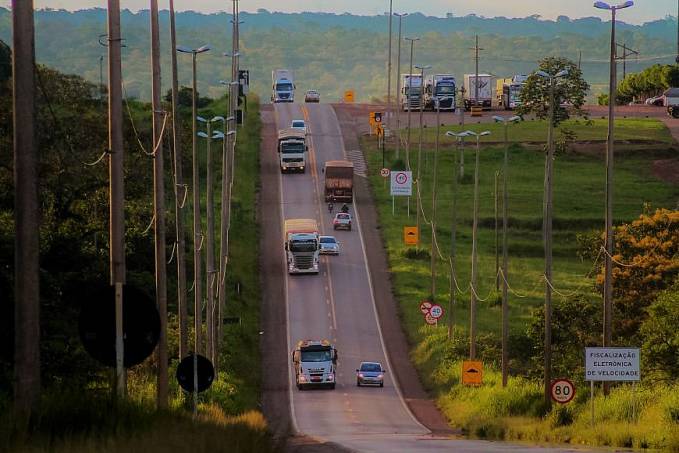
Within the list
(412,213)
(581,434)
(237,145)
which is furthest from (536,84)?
(581,434)

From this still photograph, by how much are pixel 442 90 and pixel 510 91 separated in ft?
30.3

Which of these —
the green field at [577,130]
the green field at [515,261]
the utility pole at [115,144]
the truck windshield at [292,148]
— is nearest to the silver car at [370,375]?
the green field at [515,261]

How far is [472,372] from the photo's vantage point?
64.8 meters

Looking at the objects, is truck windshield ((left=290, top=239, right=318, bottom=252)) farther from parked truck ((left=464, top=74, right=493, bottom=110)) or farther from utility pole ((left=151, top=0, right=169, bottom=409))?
parked truck ((left=464, top=74, right=493, bottom=110))

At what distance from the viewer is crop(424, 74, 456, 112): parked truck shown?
525 feet

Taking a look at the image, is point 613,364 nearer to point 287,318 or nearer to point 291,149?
point 287,318

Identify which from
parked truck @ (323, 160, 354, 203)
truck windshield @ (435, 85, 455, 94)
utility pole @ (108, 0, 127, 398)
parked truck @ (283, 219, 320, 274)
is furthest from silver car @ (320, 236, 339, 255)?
utility pole @ (108, 0, 127, 398)

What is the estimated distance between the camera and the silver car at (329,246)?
105m

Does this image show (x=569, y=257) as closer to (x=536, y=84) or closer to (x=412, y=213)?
(x=412, y=213)

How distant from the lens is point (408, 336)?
85.1m

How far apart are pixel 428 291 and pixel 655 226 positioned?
21.8 meters

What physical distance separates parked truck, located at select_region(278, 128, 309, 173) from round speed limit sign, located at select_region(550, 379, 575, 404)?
8108 centimetres

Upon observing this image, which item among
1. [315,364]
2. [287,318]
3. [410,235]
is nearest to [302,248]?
[410,235]

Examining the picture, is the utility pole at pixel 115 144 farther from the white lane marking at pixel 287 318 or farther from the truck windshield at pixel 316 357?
the truck windshield at pixel 316 357
